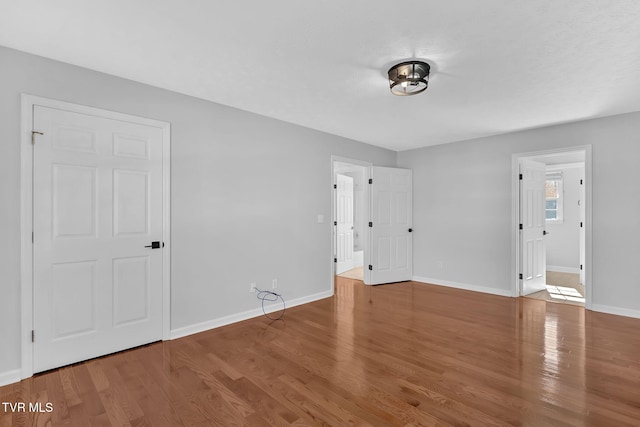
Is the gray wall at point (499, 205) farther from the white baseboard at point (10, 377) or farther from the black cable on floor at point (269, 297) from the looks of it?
the white baseboard at point (10, 377)

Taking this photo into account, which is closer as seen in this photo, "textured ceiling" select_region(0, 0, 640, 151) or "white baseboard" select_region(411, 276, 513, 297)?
"textured ceiling" select_region(0, 0, 640, 151)

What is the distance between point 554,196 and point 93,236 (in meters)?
8.36

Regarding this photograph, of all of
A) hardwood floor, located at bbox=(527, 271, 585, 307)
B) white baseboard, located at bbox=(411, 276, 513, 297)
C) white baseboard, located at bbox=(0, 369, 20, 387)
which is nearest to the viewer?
white baseboard, located at bbox=(0, 369, 20, 387)

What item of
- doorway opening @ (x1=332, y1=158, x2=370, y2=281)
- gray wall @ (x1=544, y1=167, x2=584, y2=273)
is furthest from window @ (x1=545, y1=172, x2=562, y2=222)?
doorway opening @ (x1=332, y1=158, x2=370, y2=281)

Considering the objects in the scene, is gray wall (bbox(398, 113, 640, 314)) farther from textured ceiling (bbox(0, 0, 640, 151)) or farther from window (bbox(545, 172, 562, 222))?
window (bbox(545, 172, 562, 222))

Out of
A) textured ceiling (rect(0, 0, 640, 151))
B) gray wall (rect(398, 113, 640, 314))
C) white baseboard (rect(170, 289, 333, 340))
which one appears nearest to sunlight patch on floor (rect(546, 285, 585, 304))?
gray wall (rect(398, 113, 640, 314))

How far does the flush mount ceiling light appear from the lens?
8.26 feet

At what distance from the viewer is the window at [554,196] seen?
6.87 metres

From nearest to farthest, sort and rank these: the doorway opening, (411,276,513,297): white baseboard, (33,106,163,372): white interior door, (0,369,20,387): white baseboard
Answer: (0,369,20,387): white baseboard → (33,106,163,372): white interior door → (411,276,513,297): white baseboard → the doorway opening

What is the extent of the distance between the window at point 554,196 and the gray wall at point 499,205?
297 centimetres

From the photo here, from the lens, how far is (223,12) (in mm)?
1919

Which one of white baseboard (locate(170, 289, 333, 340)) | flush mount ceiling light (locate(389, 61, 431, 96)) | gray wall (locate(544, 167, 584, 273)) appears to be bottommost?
white baseboard (locate(170, 289, 333, 340))

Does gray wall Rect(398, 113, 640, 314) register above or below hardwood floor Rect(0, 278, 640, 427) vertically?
above

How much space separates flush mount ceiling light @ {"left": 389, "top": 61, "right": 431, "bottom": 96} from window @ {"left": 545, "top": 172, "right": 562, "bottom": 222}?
5.98 m
